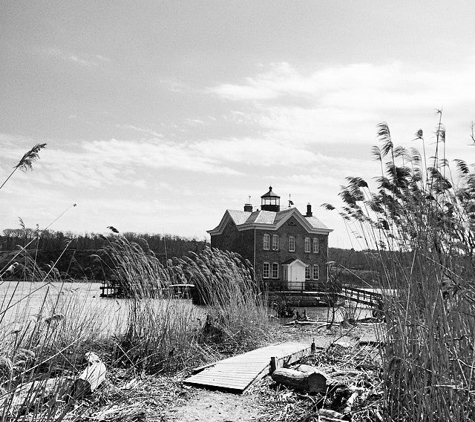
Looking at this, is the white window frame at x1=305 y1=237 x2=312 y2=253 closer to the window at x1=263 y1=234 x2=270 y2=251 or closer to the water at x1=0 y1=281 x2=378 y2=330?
the window at x1=263 y1=234 x2=270 y2=251

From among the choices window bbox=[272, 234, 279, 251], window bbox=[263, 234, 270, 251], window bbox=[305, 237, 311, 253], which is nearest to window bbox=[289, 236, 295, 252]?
window bbox=[272, 234, 279, 251]

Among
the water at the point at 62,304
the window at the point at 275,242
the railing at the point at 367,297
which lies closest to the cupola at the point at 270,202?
the window at the point at 275,242

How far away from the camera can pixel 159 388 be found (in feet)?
16.9

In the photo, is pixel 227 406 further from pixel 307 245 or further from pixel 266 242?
pixel 307 245

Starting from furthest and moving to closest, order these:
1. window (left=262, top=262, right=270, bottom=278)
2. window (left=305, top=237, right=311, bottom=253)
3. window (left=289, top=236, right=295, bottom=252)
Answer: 1. window (left=305, top=237, right=311, bottom=253)
2. window (left=289, top=236, right=295, bottom=252)
3. window (left=262, top=262, right=270, bottom=278)

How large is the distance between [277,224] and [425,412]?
33528 millimetres

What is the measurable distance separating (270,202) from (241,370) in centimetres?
3551

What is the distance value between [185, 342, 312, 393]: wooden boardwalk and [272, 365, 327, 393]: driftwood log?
32 centimetres

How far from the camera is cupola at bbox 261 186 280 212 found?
40.7m

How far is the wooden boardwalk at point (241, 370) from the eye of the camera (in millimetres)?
5168

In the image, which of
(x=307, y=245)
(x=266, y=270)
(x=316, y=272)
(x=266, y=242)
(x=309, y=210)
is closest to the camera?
(x=266, y=242)

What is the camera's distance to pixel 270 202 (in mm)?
40969

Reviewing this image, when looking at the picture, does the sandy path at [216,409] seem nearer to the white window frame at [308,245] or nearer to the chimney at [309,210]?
the white window frame at [308,245]

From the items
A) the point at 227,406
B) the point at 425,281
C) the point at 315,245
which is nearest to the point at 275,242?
the point at 315,245
